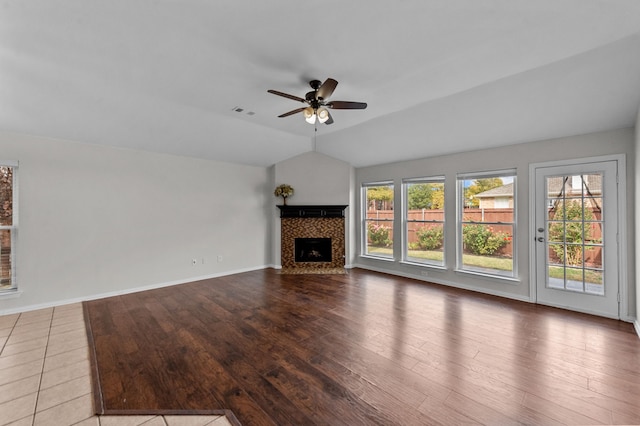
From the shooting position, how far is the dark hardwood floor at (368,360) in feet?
6.18

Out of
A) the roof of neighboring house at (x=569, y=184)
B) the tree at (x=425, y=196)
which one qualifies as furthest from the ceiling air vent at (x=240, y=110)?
the roof of neighboring house at (x=569, y=184)

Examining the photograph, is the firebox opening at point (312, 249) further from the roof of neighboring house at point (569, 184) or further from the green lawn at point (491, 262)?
the roof of neighboring house at point (569, 184)

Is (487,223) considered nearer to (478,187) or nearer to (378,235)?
(478,187)

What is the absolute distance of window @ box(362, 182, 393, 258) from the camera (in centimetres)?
604

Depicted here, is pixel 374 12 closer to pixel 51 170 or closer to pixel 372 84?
pixel 372 84

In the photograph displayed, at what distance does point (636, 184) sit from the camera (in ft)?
10.2

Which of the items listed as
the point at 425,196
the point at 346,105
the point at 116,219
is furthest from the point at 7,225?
the point at 425,196

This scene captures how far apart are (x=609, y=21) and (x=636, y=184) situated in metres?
2.19

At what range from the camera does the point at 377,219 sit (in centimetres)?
626

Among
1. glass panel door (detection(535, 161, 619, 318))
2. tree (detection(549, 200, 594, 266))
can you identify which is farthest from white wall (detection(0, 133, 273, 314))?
tree (detection(549, 200, 594, 266))

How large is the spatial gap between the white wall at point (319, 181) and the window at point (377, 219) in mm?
416

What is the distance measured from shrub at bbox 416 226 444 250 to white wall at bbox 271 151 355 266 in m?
1.60

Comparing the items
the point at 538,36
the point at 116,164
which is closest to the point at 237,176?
the point at 116,164

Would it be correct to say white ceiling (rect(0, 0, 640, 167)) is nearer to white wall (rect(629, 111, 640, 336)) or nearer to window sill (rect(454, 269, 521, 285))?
white wall (rect(629, 111, 640, 336))
